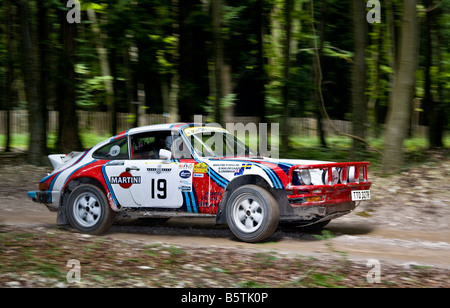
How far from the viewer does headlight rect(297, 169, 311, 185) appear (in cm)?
849

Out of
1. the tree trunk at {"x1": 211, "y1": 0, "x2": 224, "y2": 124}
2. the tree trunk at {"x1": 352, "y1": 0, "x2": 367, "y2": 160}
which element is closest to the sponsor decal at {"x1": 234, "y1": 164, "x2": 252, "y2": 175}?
the tree trunk at {"x1": 211, "y1": 0, "x2": 224, "y2": 124}

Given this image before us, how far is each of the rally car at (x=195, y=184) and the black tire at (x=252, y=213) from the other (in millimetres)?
13

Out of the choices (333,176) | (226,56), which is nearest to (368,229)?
(333,176)

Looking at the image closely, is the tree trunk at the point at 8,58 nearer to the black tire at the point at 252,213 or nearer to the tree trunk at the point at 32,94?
the tree trunk at the point at 32,94

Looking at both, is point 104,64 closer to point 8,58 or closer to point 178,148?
point 8,58

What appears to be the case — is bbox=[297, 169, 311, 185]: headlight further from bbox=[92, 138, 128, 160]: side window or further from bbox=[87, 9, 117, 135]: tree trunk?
bbox=[87, 9, 117, 135]: tree trunk

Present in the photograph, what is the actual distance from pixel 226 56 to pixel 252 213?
24.7 feet

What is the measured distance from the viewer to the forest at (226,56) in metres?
15.0

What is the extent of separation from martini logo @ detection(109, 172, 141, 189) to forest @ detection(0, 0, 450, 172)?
5.63m

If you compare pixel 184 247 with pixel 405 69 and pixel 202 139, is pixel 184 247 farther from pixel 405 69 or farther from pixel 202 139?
pixel 405 69

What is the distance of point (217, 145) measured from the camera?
968cm

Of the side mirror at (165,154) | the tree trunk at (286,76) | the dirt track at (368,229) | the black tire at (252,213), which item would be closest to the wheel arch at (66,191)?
the dirt track at (368,229)

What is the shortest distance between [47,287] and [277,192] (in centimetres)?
381
